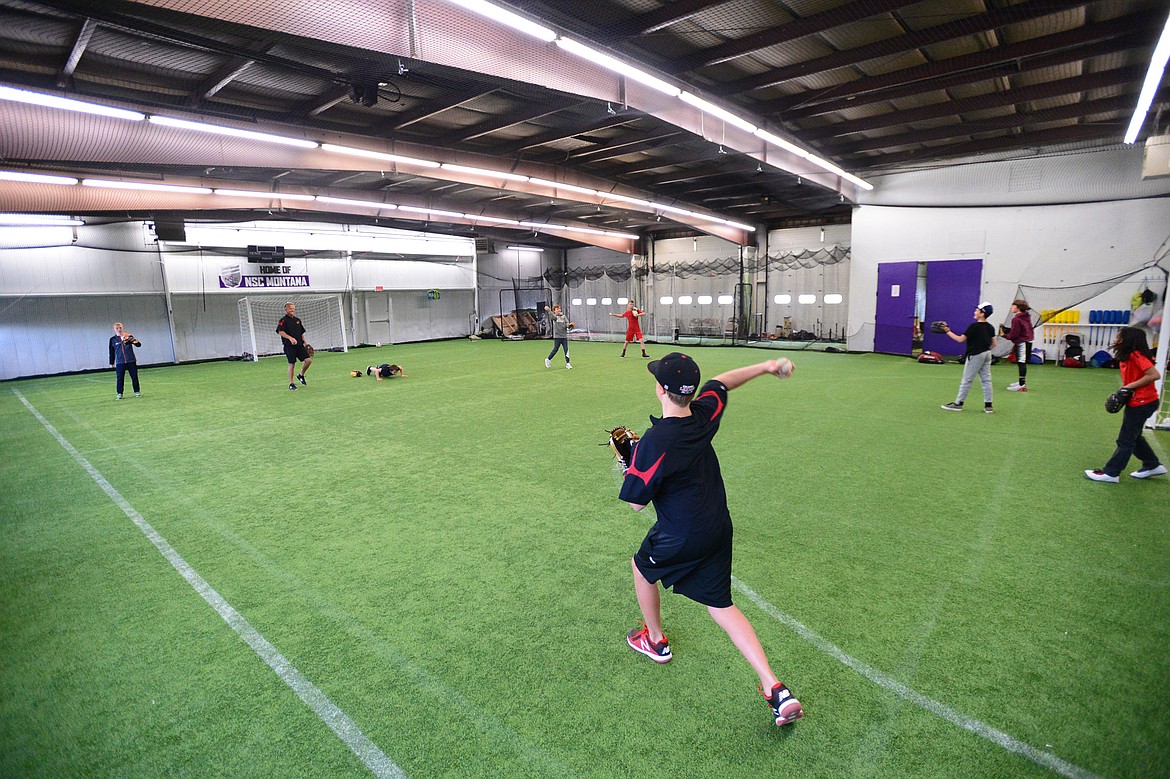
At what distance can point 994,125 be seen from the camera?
14.4m

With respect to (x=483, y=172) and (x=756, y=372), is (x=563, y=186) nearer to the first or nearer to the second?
(x=483, y=172)

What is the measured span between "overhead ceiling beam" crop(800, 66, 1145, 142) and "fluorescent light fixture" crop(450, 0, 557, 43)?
413 inches

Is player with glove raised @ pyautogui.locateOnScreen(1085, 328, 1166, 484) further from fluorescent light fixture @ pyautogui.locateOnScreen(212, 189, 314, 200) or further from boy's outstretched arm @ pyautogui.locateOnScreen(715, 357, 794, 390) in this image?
fluorescent light fixture @ pyautogui.locateOnScreen(212, 189, 314, 200)

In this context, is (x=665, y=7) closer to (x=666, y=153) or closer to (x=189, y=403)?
(x=666, y=153)

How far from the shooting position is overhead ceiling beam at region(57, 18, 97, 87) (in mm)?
7266

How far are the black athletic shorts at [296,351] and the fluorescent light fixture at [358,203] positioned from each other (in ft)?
22.6

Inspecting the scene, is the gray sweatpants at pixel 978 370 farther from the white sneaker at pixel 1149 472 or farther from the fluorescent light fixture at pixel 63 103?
the fluorescent light fixture at pixel 63 103

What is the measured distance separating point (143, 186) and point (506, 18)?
13252 mm

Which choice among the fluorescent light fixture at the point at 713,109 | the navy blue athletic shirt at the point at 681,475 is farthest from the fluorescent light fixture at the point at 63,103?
the navy blue athletic shirt at the point at 681,475

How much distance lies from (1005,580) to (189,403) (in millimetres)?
15232

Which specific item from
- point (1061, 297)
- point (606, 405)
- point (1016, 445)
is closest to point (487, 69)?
point (606, 405)

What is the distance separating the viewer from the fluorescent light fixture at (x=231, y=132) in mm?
9812

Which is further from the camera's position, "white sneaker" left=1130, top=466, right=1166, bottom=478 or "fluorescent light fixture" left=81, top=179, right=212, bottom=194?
"fluorescent light fixture" left=81, top=179, right=212, bottom=194

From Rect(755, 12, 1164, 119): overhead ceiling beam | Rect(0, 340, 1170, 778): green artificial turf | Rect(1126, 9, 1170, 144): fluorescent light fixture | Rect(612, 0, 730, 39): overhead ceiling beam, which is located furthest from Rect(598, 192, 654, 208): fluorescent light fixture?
Rect(0, 340, 1170, 778): green artificial turf
